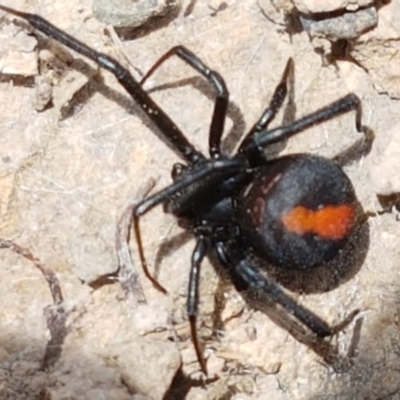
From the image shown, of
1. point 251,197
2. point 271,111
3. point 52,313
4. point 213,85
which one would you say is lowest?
point 52,313

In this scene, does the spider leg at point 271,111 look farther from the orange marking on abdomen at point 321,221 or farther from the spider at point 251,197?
the orange marking on abdomen at point 321,221

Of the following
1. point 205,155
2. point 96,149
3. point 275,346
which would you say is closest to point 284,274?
point 275,346

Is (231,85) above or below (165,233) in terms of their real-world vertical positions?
above

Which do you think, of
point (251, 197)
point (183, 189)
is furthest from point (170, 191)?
point (251, 197)

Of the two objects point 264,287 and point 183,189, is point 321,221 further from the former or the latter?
point 183,189

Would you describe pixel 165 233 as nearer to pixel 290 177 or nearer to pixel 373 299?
pixel 290 177

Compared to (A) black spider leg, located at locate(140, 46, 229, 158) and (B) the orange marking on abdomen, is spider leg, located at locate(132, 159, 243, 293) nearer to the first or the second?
(A) black spider leg, located at locate(140, 46, 229, 158)
